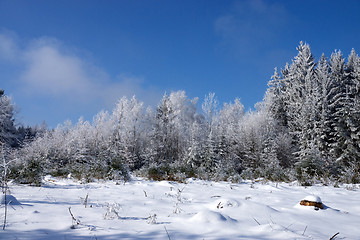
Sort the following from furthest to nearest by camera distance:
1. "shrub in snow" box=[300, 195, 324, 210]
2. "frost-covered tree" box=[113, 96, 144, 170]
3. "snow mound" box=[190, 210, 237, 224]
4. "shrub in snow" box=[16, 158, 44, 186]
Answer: "frost-covered tree" box=[113, 96, 144, 170], "shrub in snow" box=[16, 158, 44, 186], "shrub in snow" box=[300, 195, 324, 210], "snow mound" box=[190, 210, 237, 224]

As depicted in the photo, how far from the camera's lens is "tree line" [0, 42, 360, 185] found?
19750mm

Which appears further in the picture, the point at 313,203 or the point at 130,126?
the point at 130,126

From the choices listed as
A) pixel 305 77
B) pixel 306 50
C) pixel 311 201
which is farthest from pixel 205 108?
pixel 311 201

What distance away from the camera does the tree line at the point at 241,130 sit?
1975cm

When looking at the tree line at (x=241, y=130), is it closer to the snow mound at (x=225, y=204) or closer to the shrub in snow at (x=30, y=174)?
the shrub in snow at (x=30, y=174)

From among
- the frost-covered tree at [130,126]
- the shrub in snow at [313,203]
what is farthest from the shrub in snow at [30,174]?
the frost-covered tree at [130,126]

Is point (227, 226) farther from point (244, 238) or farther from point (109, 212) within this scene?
point (109, 212)

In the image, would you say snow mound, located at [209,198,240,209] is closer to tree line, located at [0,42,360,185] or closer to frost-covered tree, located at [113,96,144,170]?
tree line, located at [0,42,360,185]

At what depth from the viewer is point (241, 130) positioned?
87.5 ft

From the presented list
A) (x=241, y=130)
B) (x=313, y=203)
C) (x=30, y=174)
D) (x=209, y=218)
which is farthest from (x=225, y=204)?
(x=241, y=130)

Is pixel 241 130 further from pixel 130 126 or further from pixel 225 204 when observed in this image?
pixel 225 204

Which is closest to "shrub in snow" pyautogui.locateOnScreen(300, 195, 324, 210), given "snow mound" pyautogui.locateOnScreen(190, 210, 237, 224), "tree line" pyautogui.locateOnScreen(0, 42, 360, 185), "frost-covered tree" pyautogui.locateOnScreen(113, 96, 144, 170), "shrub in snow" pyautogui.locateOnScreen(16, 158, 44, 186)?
"snow mound" pyautogui.locateOnScreen(190, 210, 237, 224)

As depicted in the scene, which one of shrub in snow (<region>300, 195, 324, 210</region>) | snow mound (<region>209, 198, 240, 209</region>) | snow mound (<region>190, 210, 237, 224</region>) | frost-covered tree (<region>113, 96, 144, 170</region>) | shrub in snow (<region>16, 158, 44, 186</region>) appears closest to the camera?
snow mound (<region>190, 210, 237, 224</region>)

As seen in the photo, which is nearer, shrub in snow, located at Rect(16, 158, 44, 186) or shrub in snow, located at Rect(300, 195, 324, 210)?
shrub in snow, located at Rect(300, 195, 324, 210)
